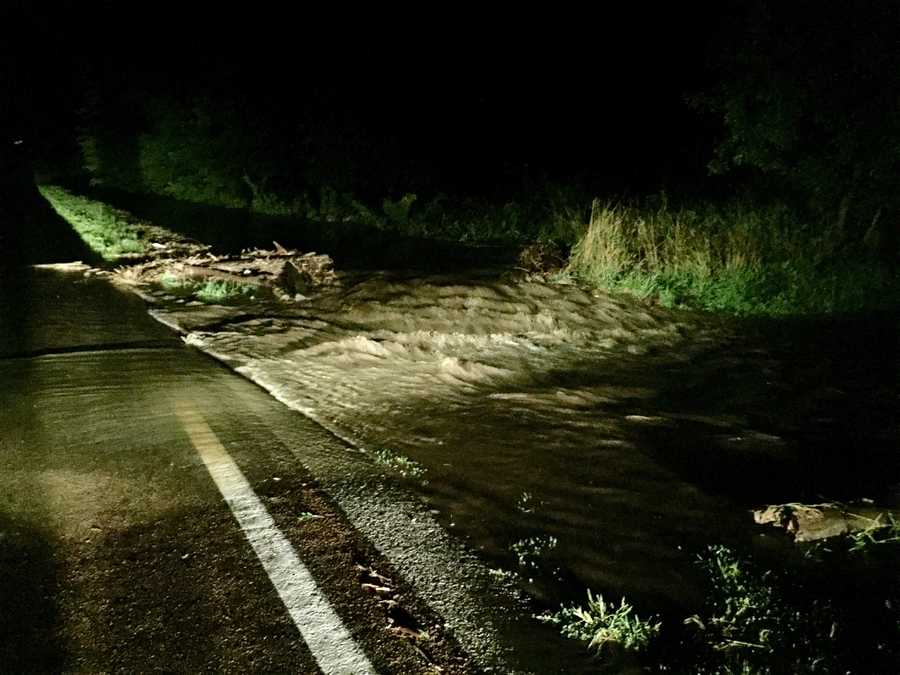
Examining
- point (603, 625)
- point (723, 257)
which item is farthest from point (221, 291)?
point (723, 257)

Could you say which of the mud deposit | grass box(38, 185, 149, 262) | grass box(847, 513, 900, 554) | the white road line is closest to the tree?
the mud deposit

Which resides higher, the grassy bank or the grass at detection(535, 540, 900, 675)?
the grassy bank

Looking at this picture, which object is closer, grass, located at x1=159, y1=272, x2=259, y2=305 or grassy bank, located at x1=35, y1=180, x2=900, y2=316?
grass, located at x1=159, y1=272, x2=259, y2=305

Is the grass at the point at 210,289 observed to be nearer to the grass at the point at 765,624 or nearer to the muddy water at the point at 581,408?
the muddy water at the point at 581,408

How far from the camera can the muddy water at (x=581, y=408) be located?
366cm

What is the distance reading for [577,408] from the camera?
18.4ft

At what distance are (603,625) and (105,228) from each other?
44.4 feet

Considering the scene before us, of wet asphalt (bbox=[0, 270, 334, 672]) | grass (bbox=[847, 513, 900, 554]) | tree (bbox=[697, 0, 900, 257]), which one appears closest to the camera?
wet asphalt (bbox=[0, 270, 334, 672])

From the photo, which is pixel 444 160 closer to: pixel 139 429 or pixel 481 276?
pixel 481 276

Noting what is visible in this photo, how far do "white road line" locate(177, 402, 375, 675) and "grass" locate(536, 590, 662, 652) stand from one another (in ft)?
2.73

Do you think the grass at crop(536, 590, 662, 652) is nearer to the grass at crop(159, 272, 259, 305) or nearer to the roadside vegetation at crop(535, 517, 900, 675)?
the roadside vegetation at crop(535, 517, 900, 675)

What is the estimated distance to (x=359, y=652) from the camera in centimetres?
265

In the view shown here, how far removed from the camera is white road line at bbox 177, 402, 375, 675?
2627 mm

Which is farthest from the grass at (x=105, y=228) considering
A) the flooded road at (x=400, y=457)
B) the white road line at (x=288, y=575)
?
the white road line at (x=288, y=575)
